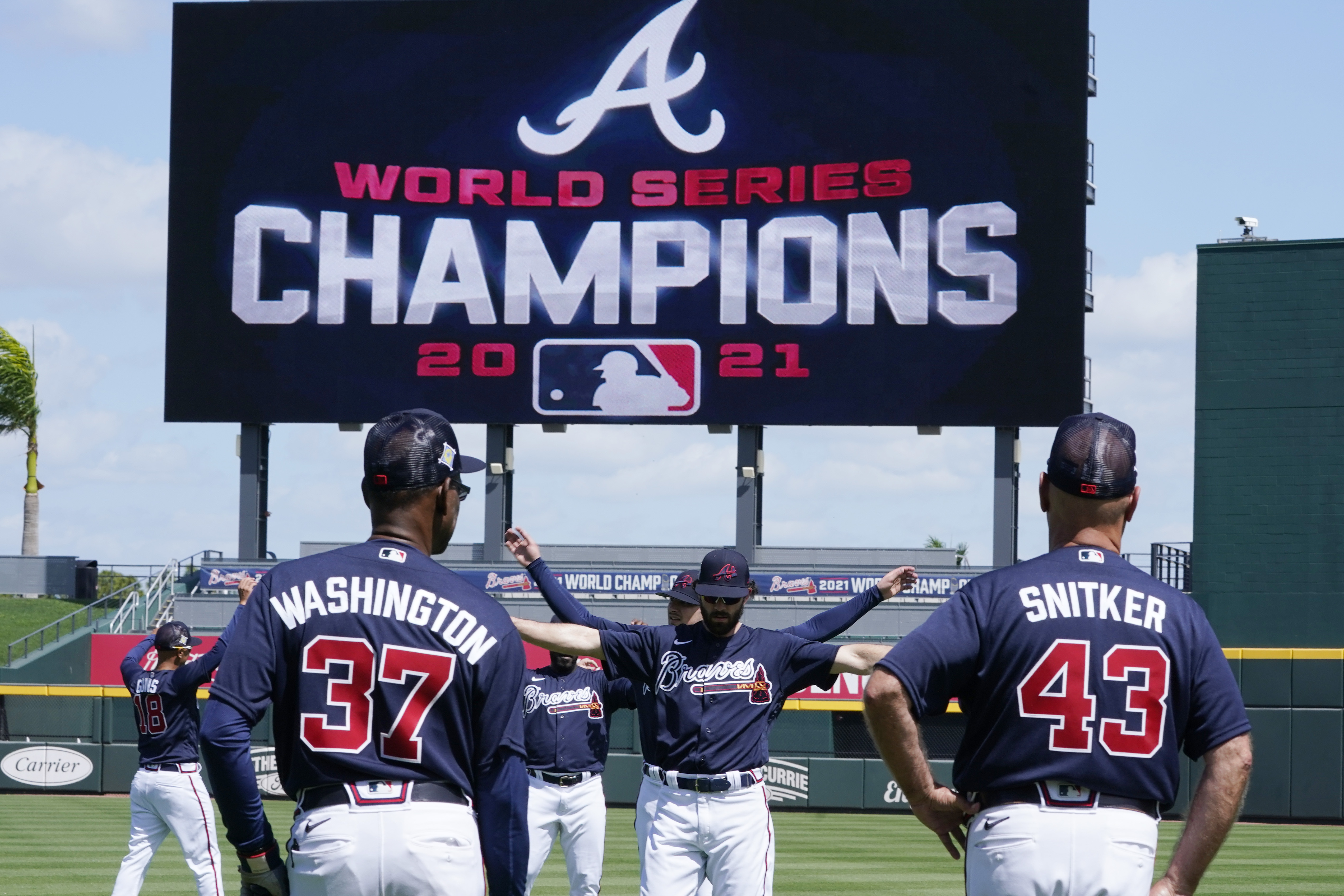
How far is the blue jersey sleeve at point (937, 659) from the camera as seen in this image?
3.57 metres

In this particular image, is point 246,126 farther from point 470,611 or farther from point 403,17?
point 470,611

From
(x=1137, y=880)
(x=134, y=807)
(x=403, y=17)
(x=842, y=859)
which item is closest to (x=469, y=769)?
(x=1137, y=880)

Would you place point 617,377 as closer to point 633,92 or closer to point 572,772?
point 633,92

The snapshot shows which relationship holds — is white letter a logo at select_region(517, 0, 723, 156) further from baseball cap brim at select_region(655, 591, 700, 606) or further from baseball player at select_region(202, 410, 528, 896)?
baseball player at select_region(202, 410, 528, 896)

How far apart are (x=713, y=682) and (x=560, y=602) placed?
0.80m

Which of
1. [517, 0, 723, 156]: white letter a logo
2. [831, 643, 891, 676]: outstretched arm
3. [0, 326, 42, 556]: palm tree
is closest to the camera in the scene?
[831, 643, 891, 676]: outstretched arm

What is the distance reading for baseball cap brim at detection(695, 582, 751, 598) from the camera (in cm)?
673

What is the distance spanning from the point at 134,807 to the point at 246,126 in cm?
1997

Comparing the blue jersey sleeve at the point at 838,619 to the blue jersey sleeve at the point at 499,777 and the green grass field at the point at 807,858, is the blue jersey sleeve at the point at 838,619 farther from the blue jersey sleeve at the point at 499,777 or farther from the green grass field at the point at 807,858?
the green grass field at the point at 807,858

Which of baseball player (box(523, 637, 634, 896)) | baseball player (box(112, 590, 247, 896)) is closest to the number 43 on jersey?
baseball player (box(523, 637, 634, 896))

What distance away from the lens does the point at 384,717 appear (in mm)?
3588

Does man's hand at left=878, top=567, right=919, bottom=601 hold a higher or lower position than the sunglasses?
higher

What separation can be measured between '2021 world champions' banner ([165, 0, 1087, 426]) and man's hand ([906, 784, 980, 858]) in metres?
22.2

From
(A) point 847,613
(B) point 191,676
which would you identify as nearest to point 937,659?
(A) point 847,613
